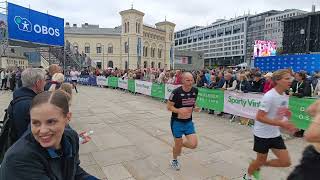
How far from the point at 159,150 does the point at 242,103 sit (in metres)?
4.42

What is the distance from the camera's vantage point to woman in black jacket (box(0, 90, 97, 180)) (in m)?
1.56

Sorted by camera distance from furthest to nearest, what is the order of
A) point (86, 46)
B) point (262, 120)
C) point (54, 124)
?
1. point (86, 46)
2. point (262, 120)
3. point (54, 124)

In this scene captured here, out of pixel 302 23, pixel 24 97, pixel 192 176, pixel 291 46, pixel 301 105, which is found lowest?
pixel 192 176

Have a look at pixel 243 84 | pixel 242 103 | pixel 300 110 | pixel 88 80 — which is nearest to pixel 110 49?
pixel 88 80

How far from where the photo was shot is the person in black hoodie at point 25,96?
328 cm

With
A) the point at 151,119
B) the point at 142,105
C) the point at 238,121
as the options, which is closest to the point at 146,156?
the point at 151,119

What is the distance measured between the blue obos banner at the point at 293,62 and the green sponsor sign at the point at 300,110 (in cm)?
1649

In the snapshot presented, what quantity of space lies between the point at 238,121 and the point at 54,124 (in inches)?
380

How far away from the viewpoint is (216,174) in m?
5.57

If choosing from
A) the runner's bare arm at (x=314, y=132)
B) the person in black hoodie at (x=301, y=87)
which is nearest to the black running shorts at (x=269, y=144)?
the runner's bare arm at (x=314, y=132)

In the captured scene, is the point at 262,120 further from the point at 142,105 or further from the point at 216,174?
the point at 142,105

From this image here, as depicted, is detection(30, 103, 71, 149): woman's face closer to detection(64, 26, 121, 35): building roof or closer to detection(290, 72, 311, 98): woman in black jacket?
detection(290, 72, 311, 98): woman in black jacket

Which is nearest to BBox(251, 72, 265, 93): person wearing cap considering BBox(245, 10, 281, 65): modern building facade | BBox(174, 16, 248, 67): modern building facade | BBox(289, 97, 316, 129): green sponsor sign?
BBox(289, 97, 316, 129): green sponsor sign

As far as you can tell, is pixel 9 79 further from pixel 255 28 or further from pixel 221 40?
pixel 221 40
